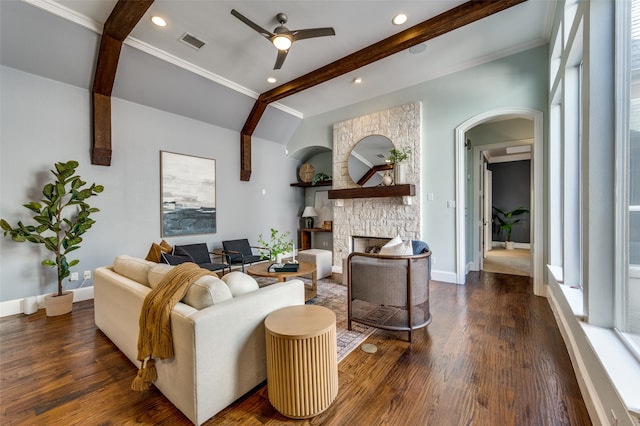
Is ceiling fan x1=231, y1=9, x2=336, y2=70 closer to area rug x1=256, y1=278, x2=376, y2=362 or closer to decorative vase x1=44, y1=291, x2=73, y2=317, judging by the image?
area rug x1=256, y1=278, x2=376, y2=362

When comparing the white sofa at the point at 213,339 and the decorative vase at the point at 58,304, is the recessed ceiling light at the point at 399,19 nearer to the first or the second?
the white sofa at the point at 213,339

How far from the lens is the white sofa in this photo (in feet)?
4.64

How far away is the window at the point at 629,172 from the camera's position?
1333mm

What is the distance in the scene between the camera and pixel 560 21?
263cm

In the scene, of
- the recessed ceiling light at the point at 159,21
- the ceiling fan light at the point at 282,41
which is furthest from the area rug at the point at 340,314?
the recessed ceiling light at the point at 159,21

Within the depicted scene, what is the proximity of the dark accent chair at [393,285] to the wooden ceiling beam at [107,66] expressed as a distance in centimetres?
324

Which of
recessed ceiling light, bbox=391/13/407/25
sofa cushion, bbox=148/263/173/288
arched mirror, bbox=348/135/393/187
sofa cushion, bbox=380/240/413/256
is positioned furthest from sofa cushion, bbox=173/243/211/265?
recessed ceiling light, bbox=391/13/407/25

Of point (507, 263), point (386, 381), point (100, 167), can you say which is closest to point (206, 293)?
point (386, 381)

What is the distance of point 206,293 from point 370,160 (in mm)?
4067

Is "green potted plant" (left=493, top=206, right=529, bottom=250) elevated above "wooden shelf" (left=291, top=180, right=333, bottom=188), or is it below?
below

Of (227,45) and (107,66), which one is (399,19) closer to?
(227,45)

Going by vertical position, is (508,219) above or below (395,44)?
below

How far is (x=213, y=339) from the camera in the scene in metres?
1.45

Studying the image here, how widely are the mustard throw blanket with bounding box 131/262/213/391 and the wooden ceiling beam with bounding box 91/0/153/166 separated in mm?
2658
